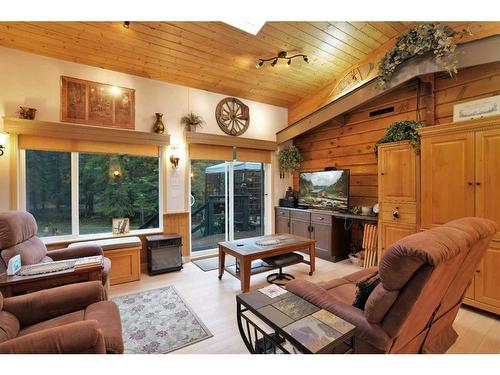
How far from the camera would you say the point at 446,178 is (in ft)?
Answer: 8.45

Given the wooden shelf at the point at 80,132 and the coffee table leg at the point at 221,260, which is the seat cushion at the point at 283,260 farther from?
the wooden shelf at the point at 80,132

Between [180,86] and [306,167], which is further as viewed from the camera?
[306,167]

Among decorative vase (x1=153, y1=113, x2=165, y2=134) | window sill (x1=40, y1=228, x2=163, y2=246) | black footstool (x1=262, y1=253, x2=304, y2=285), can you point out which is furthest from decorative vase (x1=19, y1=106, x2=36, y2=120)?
black footstool (x1=262, y1=253, x2=304, y2=285)

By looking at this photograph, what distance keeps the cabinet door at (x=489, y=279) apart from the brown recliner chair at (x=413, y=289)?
1.02 metres

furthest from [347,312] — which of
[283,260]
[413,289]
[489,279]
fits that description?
[489,279]

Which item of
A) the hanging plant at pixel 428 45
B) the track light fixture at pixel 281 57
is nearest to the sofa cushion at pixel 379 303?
the hanging plant at pixel 428 45

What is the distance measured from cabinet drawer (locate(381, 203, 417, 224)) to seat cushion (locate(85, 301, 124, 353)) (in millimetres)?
3184

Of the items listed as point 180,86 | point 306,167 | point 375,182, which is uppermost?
point 180,86
